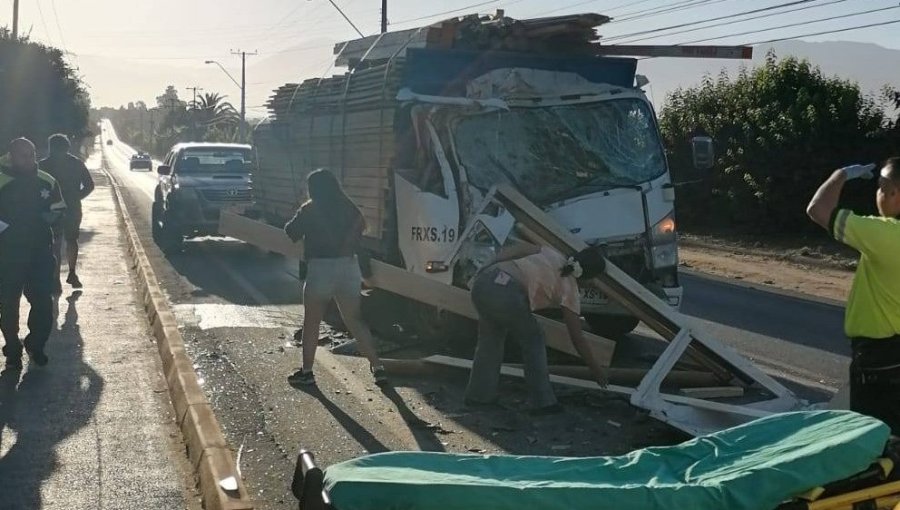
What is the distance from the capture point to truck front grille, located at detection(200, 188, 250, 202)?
62.1ft

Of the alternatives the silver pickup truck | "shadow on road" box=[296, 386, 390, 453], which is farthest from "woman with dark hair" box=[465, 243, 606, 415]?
the silver pickup truck

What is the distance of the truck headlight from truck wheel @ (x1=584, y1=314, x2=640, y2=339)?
865mm

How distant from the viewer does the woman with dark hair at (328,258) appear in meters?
8.26

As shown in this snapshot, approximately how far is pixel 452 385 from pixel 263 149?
8.98m

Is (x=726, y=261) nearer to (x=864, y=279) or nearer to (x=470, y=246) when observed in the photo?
(x=470, y=246)

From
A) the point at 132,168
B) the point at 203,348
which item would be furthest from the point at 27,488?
the point at 132,168

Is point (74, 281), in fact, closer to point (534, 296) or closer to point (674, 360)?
point (534, 296)

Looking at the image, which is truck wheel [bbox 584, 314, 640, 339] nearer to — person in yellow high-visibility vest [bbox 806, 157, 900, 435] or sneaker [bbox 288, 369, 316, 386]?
sneaker [bbox 288, 369, 316, 386]

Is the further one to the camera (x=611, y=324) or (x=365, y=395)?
(x=611, y=324)

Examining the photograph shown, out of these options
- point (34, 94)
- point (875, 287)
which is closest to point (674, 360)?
point (875, 287)

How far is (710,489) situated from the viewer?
3.85 metres

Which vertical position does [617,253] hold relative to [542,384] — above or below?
above

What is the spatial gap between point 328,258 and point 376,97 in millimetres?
2757

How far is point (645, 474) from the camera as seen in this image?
162 inches
